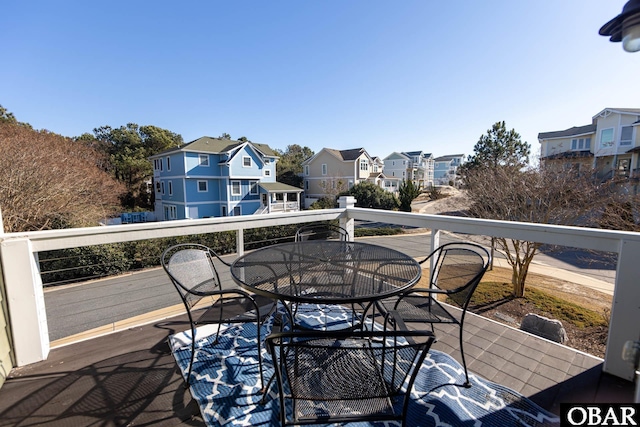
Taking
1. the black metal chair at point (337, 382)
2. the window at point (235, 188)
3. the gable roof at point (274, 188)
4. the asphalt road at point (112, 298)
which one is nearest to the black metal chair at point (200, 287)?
the black metal chair at point (337, 382)

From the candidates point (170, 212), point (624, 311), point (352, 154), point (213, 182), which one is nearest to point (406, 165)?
point (352, 154)

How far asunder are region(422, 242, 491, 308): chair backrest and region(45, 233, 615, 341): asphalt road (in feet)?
11.1

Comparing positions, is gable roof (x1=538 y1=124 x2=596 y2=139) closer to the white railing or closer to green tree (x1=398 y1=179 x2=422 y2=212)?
green tree (x1=398 y1=179 x2=422 y2=212)

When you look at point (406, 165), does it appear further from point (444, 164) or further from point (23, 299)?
point (23, 299)

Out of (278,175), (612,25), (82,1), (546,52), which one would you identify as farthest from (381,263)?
(278,175)

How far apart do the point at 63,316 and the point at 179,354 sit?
558 cm

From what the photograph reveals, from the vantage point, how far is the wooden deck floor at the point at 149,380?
1501 mm

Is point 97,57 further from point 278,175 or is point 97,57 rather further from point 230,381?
point 278,175

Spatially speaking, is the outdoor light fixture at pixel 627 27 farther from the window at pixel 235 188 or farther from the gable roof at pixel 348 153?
the gable roof at pixel 348 153

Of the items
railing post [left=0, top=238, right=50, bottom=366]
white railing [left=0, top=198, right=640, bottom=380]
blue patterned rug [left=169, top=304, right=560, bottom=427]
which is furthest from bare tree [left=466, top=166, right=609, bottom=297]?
railing post [left=0, top=238, right=50, bottom=366]

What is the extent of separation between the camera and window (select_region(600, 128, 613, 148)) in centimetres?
1799

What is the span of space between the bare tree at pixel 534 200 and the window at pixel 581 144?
18113 millimetres

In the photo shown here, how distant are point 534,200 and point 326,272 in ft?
24.1

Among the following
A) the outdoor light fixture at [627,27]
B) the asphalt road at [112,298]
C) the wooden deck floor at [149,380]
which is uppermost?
the outdoor light fixture at [627,27]
